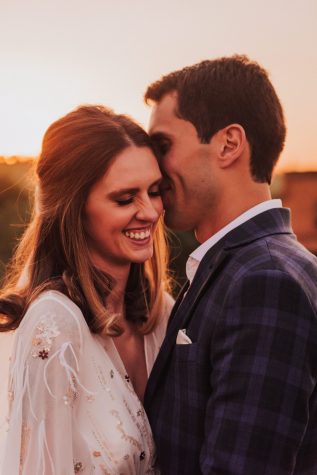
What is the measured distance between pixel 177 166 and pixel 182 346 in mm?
767

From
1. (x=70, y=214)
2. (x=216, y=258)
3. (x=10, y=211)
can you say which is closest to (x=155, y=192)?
→ (x=70, y=214)

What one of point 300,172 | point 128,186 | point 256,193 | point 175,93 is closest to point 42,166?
point 128,186

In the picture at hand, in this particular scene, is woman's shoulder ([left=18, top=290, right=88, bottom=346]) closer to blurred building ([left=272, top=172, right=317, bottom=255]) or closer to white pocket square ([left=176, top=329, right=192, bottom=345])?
white pocket square ([left=176, top=329, right=192, bottom=345])

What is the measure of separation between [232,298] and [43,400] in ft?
2.63

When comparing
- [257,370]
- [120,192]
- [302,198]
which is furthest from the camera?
[302,198]

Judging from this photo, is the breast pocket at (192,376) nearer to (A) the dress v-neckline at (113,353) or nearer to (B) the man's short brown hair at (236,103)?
(A) the dress v-neckline at (113,353)

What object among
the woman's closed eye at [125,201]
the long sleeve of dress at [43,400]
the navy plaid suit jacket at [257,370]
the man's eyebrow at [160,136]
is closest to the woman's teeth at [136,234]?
the woman's closed eye at [125,201]

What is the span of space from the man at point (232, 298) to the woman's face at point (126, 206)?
10 centimetres

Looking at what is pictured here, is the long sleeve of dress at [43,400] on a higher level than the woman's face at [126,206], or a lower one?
Answer: lower

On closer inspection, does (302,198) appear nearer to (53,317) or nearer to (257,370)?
(53,317)

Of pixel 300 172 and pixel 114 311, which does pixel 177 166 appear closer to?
pixel 114 311

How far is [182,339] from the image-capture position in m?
2.48

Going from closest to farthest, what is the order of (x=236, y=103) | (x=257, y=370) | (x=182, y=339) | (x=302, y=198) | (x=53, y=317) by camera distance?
(x=257, y=370)
(x=182, y=339)
(x=53, y=317)
(x=236, y=103)
(x=302, y=198)

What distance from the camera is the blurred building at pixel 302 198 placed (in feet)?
96.9
